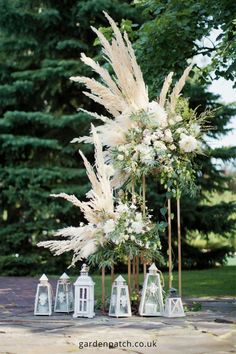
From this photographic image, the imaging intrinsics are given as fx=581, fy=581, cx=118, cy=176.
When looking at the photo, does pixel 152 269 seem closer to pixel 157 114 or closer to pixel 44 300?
pixel 44 300

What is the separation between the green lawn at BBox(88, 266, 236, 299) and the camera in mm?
7793

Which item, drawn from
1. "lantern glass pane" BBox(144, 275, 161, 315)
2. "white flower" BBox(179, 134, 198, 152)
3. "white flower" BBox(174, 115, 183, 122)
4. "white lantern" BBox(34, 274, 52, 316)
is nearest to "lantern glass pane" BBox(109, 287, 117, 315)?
"lantern glass pane" BBox(144, 275, 161, 315)

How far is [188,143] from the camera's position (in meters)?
5.22

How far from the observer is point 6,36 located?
1215 centimetres

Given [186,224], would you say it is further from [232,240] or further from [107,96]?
[107,96]

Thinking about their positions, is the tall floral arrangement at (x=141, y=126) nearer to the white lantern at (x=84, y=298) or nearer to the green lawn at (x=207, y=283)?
the white lantern at (x=84, y=298)

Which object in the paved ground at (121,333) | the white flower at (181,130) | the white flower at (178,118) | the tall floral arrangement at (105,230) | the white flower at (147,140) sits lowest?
the paved ground at (121,333)

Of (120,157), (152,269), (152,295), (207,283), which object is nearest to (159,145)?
(120,157)

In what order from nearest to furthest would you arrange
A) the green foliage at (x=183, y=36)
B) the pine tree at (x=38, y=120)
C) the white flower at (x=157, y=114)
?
the white flower at (x=157, y=114)
the green foliage at (x=183, y=36)
the pine tree at (x=38, y=120)

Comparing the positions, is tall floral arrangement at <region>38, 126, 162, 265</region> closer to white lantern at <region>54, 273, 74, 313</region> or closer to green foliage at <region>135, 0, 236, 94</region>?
white lantern at <region>54, 273, 74, 313</region>

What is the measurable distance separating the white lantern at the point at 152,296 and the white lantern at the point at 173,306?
10 cm

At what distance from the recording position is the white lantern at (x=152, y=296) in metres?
5.23

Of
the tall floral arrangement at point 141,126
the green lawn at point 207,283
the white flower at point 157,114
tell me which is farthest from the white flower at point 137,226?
the green lawn at point 207,283

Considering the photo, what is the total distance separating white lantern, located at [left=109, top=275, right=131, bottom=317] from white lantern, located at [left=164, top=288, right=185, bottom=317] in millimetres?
345
